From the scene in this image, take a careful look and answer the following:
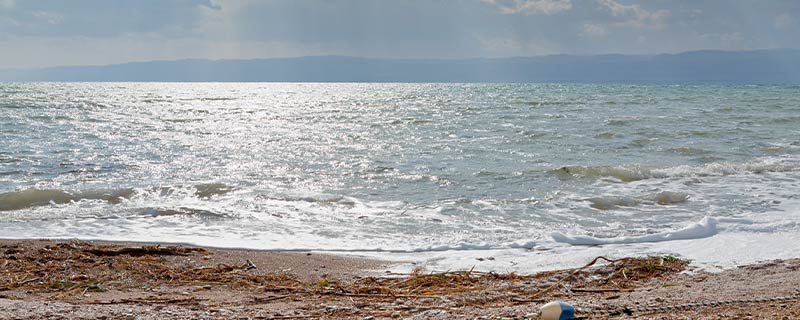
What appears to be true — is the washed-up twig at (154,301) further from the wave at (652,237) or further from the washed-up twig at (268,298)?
the wave at (652,237)

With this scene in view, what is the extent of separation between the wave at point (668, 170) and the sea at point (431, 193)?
4 cm

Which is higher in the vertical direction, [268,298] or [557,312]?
[557,312]

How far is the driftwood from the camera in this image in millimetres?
6129

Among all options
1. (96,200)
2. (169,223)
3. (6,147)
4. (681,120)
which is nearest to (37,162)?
(6,147)

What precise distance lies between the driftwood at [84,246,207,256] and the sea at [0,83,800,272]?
2.45 feet

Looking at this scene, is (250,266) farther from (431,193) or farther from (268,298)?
(431,193)

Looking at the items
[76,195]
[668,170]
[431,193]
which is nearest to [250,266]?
[431,193]

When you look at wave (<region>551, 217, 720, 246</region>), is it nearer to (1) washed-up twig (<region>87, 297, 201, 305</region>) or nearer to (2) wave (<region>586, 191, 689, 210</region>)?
(2) wave (<region>586, 191, 689, 210</region>)

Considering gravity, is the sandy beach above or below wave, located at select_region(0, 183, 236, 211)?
above

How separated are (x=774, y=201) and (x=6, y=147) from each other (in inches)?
598

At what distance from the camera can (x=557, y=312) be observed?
3391mm

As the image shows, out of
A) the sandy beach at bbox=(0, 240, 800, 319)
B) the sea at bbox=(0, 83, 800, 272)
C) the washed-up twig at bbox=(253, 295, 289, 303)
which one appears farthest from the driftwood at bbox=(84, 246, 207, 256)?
the washed-up twig at bbox=(253, 295, 289, 303)

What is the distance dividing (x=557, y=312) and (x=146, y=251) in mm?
4171

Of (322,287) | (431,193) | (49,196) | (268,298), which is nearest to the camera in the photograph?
(268,298)
